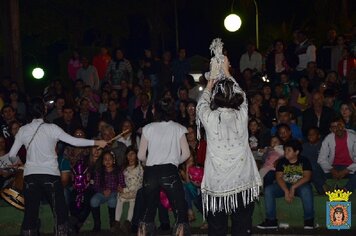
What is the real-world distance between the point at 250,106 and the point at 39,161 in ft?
20.8

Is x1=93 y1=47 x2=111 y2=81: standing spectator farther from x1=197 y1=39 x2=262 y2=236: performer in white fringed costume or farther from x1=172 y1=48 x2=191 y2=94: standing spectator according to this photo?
x1=197 y1=39 x2=262 y2=236: performer in white fringed costume

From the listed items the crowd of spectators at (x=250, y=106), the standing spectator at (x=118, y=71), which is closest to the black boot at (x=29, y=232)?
the crowd of spectators at (x=250, y=106)

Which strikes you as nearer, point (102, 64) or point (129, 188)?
point (129, 188)

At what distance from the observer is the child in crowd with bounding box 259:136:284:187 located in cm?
1245

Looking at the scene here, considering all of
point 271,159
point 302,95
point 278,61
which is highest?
point 278,61

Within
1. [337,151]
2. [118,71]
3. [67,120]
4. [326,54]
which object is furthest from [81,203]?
[326,54]

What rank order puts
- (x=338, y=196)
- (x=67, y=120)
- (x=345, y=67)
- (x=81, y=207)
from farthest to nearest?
(x=345, y=67) → (x=67, y=120) → (x=81, y=207) → (x=338, y=196)

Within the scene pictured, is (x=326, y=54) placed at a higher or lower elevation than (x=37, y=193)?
higher

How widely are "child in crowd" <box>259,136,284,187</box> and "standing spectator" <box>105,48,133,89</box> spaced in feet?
21.5

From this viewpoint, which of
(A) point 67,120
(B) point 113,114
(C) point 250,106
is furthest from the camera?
(B) point 113,114

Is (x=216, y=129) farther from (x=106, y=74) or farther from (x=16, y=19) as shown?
(x=16, y=19)

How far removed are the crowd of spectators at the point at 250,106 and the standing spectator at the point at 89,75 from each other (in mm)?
23

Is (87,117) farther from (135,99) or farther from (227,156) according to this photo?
(227,156)

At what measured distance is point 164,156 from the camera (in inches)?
388
